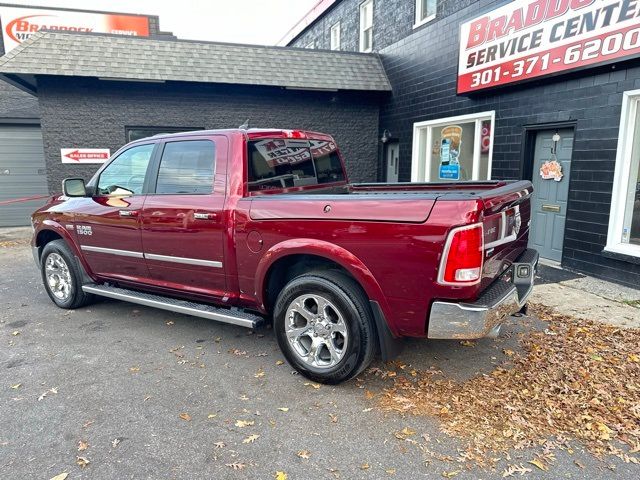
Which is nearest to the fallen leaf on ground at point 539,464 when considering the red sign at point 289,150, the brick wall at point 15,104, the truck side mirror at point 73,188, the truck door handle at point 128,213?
the red sign at point 289,150

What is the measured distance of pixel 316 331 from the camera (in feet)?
11.4

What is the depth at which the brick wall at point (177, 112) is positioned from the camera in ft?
32.1

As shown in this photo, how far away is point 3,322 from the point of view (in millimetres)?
5043

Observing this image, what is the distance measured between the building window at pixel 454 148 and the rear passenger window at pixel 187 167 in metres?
4.84

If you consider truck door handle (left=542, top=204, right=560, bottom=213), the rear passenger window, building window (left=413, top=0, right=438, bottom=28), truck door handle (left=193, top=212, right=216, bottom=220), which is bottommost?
truck door handle (left=542, top=204, right=560, bottom=213)

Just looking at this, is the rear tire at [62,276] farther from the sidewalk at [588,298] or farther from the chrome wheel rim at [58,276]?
the sidewalk at [588,298]

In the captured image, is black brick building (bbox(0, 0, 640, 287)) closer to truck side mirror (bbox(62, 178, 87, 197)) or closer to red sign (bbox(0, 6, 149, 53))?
red sign (bbox(0, 6, 149, 53))

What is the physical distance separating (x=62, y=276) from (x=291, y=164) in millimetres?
3195

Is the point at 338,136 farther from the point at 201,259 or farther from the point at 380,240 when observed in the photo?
the point at 380,240

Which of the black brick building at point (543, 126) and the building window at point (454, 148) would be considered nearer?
the black brick building at point (543, 126)

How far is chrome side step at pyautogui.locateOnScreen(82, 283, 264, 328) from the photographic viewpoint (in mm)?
3805

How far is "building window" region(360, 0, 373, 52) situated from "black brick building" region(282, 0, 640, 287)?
3.40ft

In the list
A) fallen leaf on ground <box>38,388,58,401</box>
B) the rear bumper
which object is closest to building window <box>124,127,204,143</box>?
fallen leaf on ground <box>38,388,58,401</box>

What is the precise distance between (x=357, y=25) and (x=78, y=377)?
12.0m
